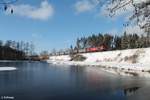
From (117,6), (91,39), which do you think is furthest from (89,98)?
(91,39)

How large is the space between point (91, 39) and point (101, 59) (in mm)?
79410

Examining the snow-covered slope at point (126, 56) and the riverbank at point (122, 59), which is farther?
the snow-covered slope at point (126, 56)

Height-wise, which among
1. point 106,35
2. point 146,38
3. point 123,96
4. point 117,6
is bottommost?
point 123,96

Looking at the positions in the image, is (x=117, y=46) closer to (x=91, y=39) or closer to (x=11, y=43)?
(x=91, y=39)

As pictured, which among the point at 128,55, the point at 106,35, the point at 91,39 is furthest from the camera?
the point at 91,39

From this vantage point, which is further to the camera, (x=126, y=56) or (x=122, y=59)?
(x=122, y=59)

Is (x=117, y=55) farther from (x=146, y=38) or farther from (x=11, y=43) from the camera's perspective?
(x=11, y=43)

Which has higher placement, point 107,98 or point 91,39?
point 91,39

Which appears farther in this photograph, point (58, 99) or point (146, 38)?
point (58, 99)

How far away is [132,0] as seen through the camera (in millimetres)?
9586

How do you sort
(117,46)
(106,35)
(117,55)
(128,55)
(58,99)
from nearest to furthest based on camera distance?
(58,99) < (128,55) < (117,55) < (117,46) < (106,35)

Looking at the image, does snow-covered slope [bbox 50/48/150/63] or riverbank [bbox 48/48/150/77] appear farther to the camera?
snow-covered slope [bbox 50/48/150/63]

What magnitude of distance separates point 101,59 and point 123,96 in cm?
9403

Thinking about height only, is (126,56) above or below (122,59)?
above
